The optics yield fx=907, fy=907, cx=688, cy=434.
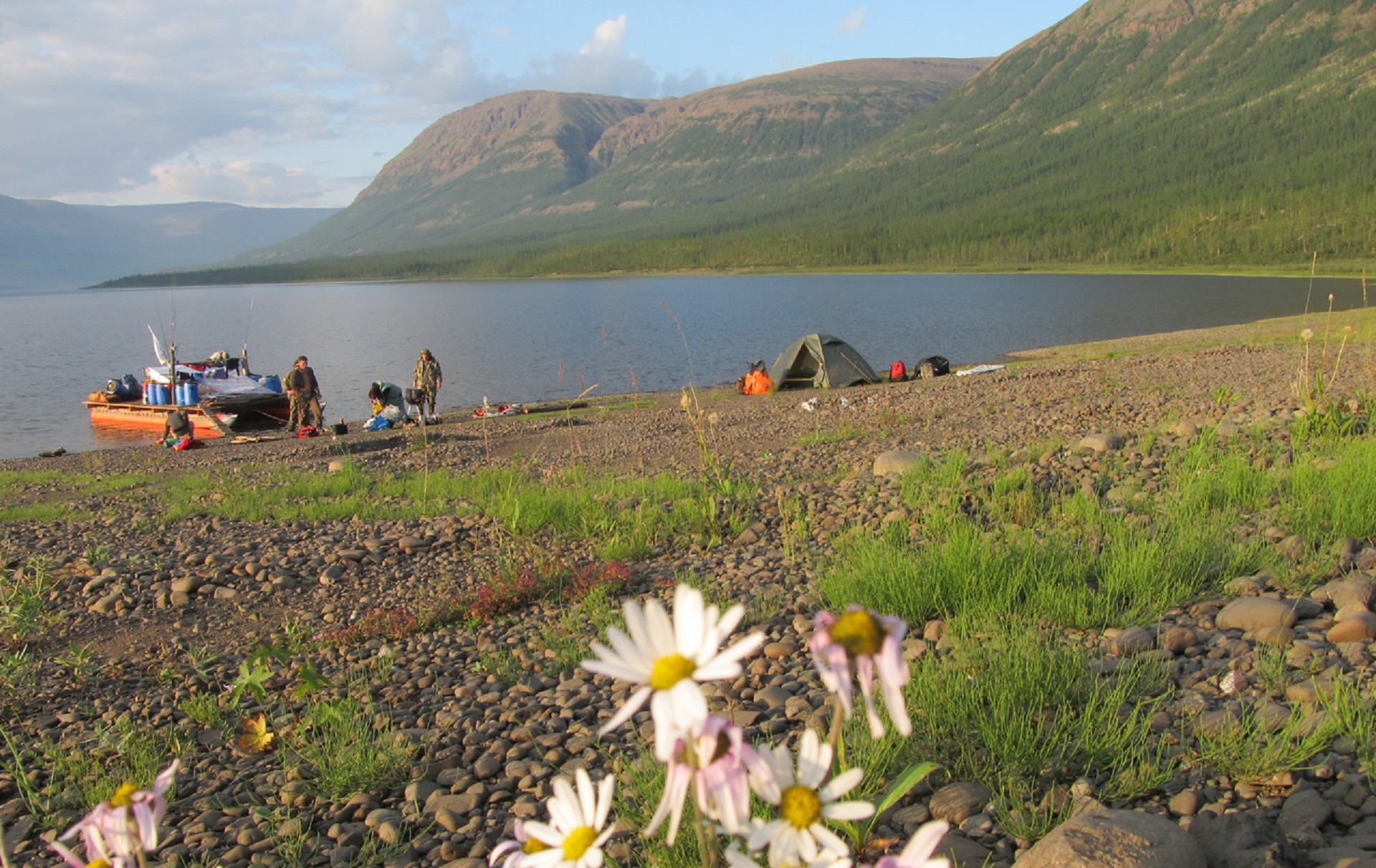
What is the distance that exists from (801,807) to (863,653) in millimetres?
264

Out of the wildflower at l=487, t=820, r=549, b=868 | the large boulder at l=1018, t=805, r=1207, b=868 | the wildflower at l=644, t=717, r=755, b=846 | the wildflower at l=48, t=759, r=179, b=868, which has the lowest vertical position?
the large boulder at l=1018, t=805, r=1207, b=868

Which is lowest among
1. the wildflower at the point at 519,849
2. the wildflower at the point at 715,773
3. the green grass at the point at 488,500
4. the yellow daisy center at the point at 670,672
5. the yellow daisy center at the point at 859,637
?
the green grass at the point at 488,500

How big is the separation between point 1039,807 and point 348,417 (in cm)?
2668

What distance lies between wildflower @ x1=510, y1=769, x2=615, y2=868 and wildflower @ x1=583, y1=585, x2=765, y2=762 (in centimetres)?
20

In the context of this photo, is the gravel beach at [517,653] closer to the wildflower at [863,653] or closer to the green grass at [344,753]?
the green grass at [344,753]

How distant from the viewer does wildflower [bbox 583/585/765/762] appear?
1.00 m

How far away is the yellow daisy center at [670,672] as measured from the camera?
1063 mm

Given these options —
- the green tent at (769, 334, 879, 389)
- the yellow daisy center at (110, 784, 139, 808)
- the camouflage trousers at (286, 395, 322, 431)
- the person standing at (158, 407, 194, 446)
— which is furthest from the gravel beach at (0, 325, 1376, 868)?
the green tent at (769, 334, 879, 389)

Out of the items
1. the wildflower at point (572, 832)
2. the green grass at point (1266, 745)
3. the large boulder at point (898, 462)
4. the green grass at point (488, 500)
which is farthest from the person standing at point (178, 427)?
the wildflower at point (572, 832)

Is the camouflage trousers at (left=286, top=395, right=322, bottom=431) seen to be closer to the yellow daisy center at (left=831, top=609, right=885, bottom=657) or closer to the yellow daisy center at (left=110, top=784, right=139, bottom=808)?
the yellow daisy center at (left=110, top=784, right=139, bottom=808)

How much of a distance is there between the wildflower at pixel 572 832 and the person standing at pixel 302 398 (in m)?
20.1

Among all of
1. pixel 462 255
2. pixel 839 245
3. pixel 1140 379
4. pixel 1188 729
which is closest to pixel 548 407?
pixel 1140 379

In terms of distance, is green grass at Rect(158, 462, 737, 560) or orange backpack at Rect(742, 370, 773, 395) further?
orange backpack at Rect(742, 370, 773, 395)

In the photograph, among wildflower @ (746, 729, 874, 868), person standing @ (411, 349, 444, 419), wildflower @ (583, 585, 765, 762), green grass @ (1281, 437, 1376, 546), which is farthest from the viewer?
person standing @ (411, 349, 444, 419)
